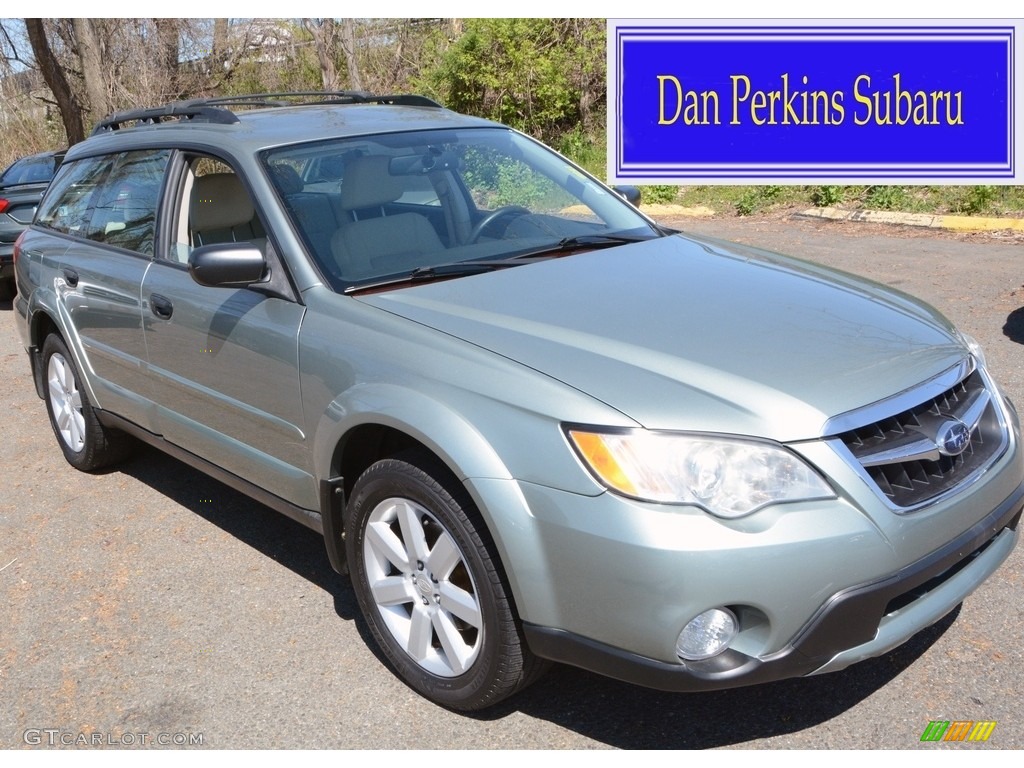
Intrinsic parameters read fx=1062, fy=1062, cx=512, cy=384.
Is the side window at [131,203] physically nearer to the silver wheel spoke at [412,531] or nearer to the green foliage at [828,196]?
the silver wheel spoke at [412,531]

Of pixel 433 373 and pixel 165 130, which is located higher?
pixel 165 130

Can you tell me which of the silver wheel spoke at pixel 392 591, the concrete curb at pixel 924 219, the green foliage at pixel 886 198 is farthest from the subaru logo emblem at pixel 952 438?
the green foliage at pixel 886 198

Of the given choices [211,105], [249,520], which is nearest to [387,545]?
[249,520]

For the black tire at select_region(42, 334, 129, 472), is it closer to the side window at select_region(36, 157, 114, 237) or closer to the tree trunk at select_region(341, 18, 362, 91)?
the side window at select_region(36, 157, 114, 237)

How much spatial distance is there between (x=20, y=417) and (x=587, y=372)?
5150mm

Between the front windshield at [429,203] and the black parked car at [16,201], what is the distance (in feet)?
23.7

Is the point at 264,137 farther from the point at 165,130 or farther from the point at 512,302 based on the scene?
the point at 512,302

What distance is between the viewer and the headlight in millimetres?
2625

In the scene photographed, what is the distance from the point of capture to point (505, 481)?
110 inches

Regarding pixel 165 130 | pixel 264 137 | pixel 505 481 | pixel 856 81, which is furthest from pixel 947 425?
pixel 856 81

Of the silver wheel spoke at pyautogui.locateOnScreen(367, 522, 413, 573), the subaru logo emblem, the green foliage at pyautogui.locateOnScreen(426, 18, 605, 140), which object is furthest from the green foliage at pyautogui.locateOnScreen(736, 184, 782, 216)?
the silver wheel spoke at pyautogui.locateOnScreen(367, 522, 413, 573)

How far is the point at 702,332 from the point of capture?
3.11m

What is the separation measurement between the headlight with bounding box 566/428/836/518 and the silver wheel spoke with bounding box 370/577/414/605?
0.92m

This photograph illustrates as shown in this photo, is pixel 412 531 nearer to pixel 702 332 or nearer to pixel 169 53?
pixel 702 332
